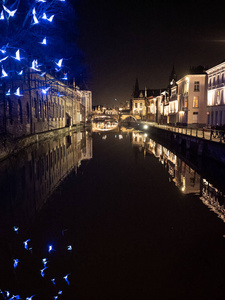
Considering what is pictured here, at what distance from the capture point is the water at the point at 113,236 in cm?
521

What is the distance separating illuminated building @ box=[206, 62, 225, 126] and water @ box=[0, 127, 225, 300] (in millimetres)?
28412

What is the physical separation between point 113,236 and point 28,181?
26.0 feet

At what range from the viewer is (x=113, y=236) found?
7375 mm

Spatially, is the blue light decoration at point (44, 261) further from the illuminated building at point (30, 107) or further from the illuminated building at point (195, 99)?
the illuminated building at point (195, 99)

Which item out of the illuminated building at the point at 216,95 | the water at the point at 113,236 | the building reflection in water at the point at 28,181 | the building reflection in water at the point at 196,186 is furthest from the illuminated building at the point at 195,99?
the water at the point at 113,236

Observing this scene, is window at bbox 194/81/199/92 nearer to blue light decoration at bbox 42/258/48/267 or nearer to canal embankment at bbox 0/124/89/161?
canal embankment at bbox 0/124/89/161

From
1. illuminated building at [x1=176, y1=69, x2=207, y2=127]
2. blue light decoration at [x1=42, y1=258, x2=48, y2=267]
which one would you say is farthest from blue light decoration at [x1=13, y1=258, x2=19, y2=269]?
illuminated building at [x1=176, y1=69, x2=207, y2=127]

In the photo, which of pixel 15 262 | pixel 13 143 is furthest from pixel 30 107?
pixel 15 262

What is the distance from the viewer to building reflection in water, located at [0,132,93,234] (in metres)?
9.21

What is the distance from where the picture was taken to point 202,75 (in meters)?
41.4

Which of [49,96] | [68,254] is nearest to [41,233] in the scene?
[68,254]

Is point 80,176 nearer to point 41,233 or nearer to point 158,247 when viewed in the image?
point 41,233

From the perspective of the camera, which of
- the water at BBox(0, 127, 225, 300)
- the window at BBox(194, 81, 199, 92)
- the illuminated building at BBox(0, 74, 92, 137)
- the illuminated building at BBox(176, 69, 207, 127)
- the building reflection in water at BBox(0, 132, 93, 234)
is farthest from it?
the window at BBox(194, 81, 199, 92)

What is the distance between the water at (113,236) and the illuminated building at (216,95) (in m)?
28.4
